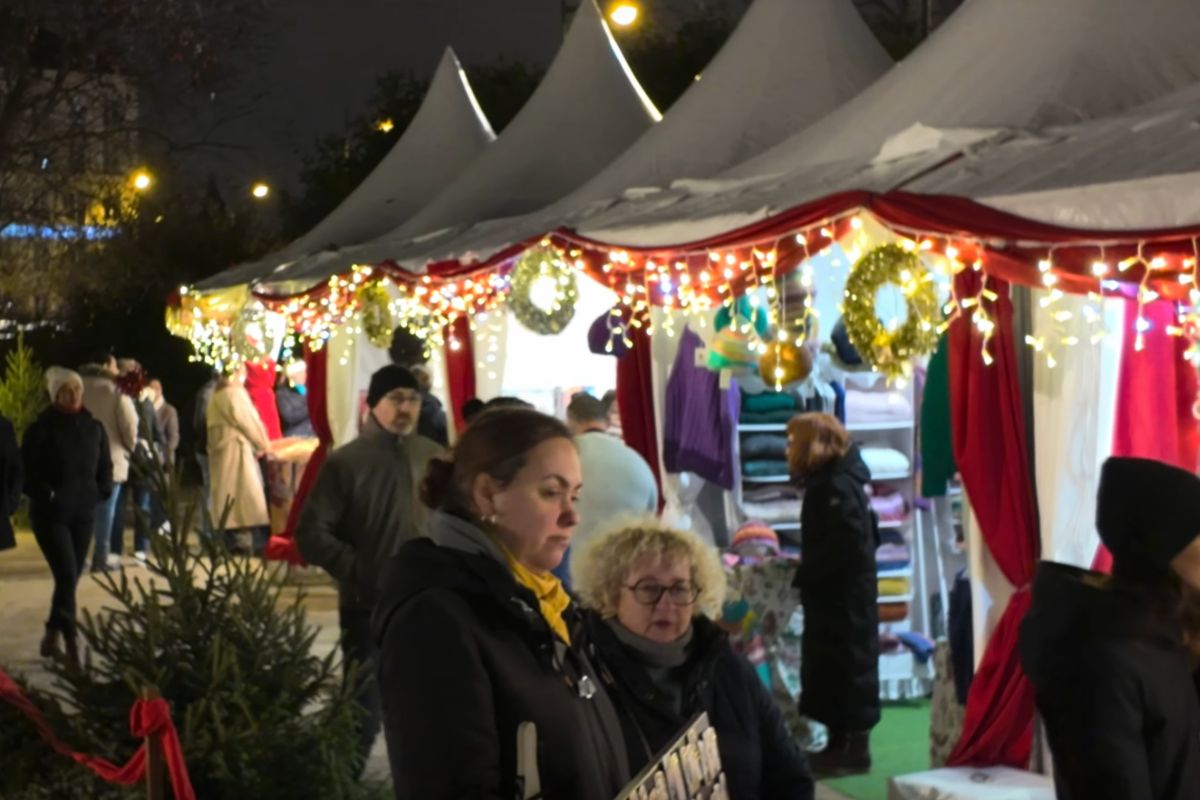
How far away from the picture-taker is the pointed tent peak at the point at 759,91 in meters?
9.71

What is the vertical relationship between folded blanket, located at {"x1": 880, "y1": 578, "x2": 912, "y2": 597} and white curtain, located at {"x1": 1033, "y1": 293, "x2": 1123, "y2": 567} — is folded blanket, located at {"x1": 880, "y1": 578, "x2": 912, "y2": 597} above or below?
below

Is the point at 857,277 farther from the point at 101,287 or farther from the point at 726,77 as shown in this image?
the point at 101,287

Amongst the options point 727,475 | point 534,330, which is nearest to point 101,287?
point 534,330

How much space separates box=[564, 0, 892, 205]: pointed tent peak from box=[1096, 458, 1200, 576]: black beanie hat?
6.20 m

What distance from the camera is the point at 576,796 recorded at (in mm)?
2514

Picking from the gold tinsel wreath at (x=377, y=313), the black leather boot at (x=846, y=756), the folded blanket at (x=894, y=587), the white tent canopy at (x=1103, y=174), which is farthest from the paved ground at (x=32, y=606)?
the white tent canopy at (x=1103, y=174)

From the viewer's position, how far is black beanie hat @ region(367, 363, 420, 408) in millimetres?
6828

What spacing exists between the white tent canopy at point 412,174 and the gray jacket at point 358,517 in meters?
7.56

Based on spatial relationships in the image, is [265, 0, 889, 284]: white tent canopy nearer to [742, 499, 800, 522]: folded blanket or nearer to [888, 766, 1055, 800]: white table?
[742, 499, 800, 522]: folded blanket

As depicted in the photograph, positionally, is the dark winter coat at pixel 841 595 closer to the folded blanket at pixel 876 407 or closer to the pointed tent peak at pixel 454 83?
the folded blanket at pixel 876 407

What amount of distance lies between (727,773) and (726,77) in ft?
26.0

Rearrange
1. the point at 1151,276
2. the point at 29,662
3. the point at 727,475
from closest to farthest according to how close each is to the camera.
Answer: the point at 1151,276
the point at 727,475
the point at 29,662

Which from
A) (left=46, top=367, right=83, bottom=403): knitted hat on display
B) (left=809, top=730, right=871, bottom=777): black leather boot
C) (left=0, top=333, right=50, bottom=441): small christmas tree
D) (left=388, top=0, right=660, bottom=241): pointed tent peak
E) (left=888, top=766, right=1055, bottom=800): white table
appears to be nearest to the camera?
(left=888, top=766, right=1055, bottom=800): white table

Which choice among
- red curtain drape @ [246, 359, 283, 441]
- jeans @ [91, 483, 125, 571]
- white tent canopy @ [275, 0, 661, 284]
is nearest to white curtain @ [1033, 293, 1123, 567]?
white tent canopy @ [275, 0, 661, 284]
